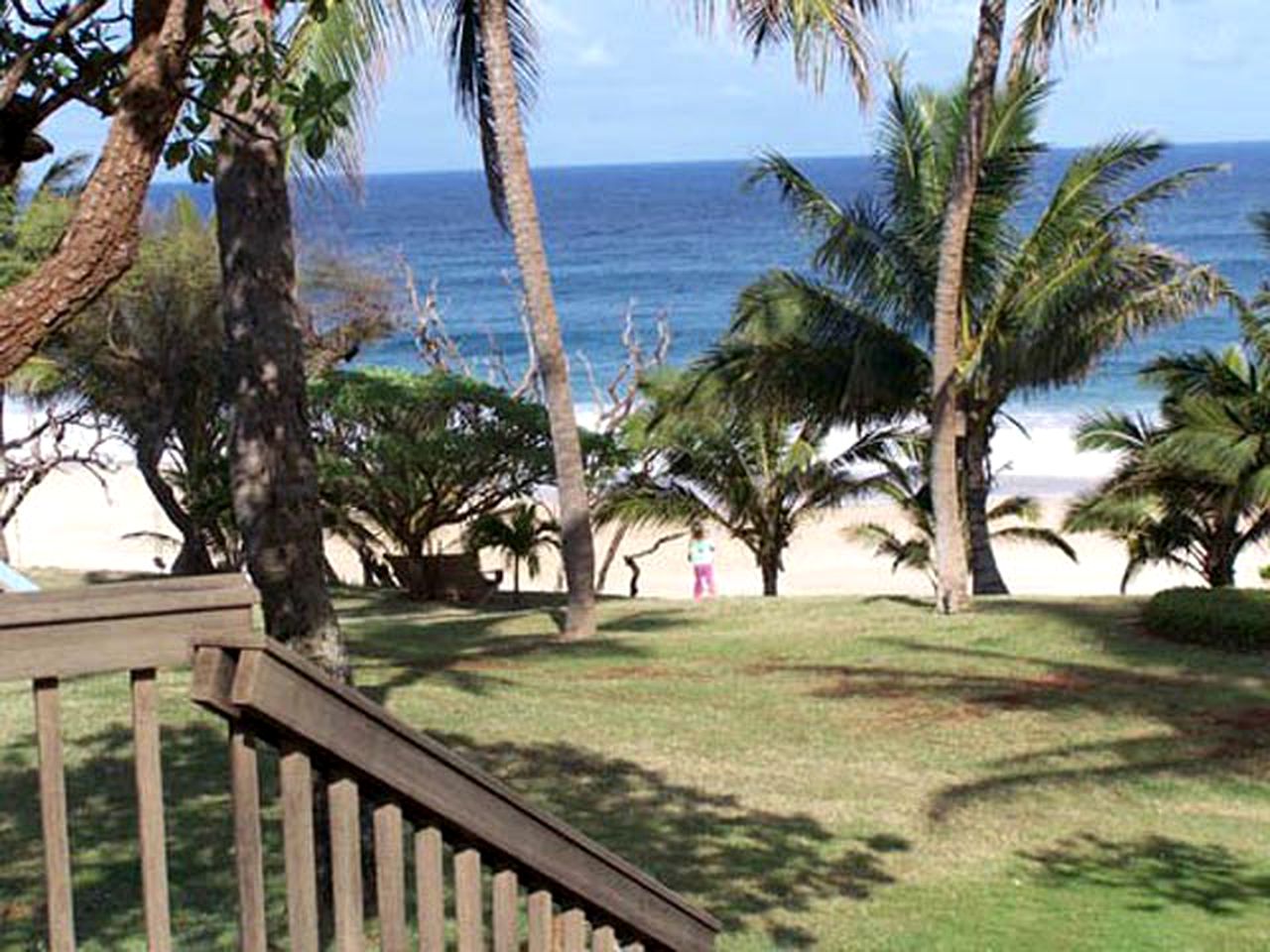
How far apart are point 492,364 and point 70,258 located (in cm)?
2990

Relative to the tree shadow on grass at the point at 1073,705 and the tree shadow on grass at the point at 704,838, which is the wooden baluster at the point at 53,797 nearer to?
the tree shadow on grass at the point at 704,838

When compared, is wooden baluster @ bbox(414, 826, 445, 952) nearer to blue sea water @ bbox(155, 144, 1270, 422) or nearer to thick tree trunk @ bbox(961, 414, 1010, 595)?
blue sea water @ bbox(155, 144, 1270, 422)

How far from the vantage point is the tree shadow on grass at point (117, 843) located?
22.5ft

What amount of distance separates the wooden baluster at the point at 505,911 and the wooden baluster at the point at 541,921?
3 cm

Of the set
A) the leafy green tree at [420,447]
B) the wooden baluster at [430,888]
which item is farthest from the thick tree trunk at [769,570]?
the wooden baluster at [430,888]

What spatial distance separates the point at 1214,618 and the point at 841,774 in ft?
17.7

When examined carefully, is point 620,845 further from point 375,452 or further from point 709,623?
point 375,452

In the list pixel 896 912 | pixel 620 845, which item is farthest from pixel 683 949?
pixel 620 845

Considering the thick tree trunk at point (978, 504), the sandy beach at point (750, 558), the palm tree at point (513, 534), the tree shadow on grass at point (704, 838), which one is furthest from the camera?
the sandy beach at point (750, 558)

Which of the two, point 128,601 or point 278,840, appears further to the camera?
point 278,840

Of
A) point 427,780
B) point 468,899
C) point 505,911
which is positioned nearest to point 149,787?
point 427,780

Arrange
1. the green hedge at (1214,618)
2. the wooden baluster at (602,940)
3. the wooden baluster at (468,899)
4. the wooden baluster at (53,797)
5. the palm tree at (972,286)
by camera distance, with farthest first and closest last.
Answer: the palm tree at (972,286)
the green hedge at (1214,618)
the wooden baluster at (602,940)
the wooden baluster at (468,899)
the wooden baluster at (53,797)

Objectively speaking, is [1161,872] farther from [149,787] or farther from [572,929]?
[149,787]

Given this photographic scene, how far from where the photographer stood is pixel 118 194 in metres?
3.86
